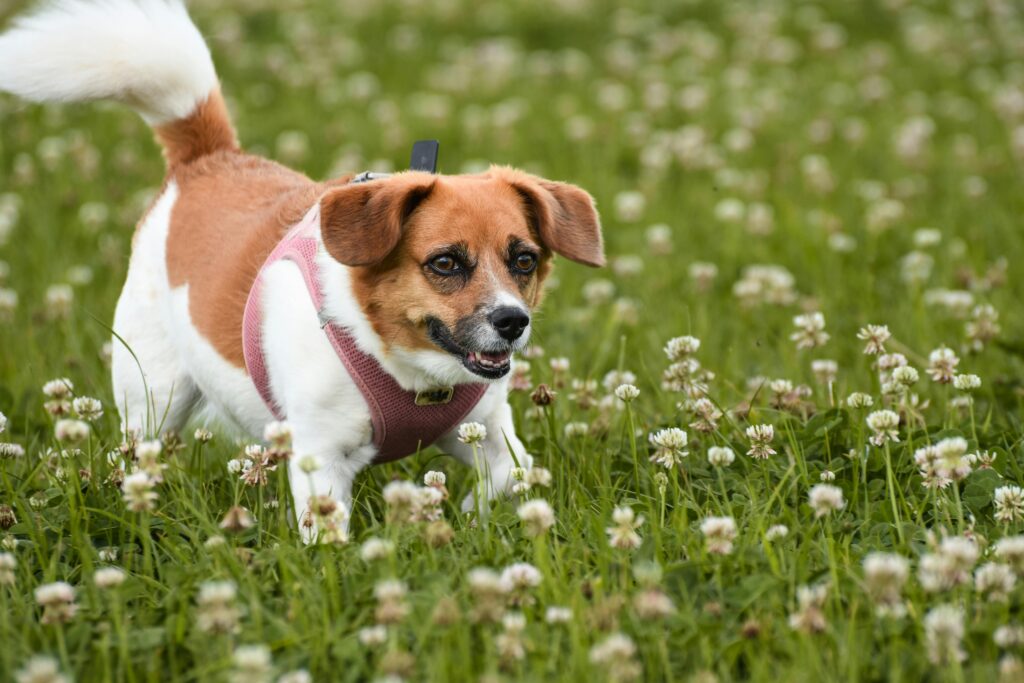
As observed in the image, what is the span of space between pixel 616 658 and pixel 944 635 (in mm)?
695

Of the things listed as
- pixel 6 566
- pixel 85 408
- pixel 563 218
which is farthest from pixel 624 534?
pixel 85 408

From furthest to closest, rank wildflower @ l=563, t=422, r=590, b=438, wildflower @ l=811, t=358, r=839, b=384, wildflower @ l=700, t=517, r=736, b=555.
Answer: wildflower @ l=811, t=358, r=839, b=384, wildflower @ l=563, t=422, r=590, b=438, wildflower @ l=700, t=517, r=736, b=555

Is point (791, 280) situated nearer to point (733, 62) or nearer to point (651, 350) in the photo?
point (651, 350)

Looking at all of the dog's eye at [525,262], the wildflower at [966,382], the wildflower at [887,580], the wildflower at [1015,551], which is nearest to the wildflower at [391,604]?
the wildflower at [887,580]

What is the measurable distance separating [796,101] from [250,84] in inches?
174

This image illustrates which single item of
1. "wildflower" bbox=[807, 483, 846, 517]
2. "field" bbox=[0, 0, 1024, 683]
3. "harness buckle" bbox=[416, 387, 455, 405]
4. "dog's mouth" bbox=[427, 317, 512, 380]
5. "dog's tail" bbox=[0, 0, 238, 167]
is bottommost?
"field" bbox=[0, 0, 1024, 683]

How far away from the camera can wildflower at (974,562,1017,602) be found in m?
2.90

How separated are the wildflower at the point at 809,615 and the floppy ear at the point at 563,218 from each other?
144 centimetres

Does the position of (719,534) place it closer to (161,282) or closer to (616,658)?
(616,658)

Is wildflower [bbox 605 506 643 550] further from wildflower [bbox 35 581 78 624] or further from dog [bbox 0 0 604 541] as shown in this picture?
wildflower [bbox 35 581 78 624]

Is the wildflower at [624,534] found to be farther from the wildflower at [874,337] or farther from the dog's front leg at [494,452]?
the wildflower at [874,337]

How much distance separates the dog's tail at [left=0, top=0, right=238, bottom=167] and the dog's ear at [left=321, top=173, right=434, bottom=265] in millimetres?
1261

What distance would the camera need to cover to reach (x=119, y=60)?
178 inches

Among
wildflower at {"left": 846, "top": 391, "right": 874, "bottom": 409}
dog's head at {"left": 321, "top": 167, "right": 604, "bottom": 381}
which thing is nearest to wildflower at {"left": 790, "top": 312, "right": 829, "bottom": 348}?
wildflower at {"left": 846, "top": 391, "right": 874, "bottom": 409}
